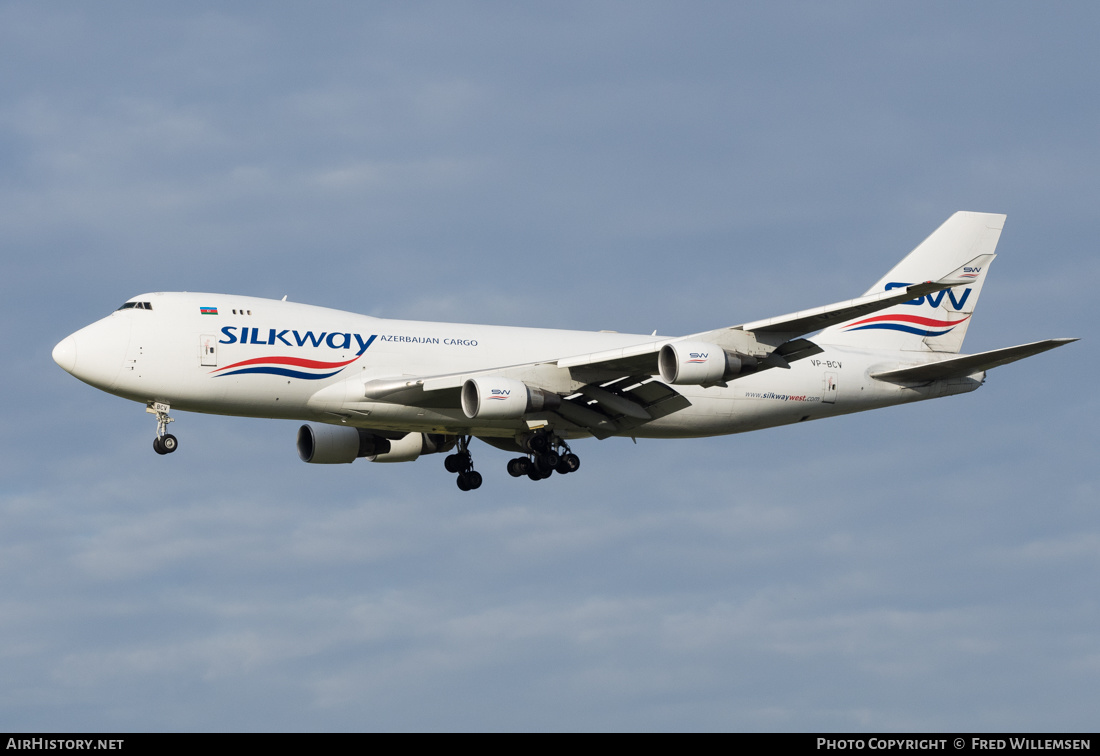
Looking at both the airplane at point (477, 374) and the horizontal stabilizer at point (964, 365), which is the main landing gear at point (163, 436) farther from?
the horizontal stabilizer at point (964, 365)

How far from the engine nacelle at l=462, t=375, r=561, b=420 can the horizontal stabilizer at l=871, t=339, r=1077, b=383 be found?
40.9ft

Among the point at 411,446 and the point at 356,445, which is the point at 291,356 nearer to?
the point at 356,445

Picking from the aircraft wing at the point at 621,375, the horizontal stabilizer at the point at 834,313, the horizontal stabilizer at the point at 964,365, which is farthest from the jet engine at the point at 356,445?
the horizontal stabilizer at the point at 964,365

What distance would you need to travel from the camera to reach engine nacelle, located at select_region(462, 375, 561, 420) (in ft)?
123

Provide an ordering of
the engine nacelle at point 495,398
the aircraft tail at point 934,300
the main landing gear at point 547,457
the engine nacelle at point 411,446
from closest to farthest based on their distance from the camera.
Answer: the engine nacelle at point 495,398, the main landing gear at point 547,457, the engine nacelle at point 411,446, the aircraft tail at point 934,300

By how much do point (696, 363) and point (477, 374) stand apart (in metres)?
6.13

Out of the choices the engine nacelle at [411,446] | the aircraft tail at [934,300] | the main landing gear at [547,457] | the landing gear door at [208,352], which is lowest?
the main landing gear at [547,457]

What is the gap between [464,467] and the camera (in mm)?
44812

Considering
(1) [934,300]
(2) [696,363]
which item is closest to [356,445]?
(2) [696,363]

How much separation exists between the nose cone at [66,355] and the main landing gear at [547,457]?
42.6ft

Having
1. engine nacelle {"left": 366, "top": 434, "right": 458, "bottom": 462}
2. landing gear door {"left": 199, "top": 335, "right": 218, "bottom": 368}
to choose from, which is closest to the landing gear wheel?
engine nacelle {"left": 366, "top": 434, "right": 458, "bottom": 462}

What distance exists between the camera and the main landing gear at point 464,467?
4462 cm
